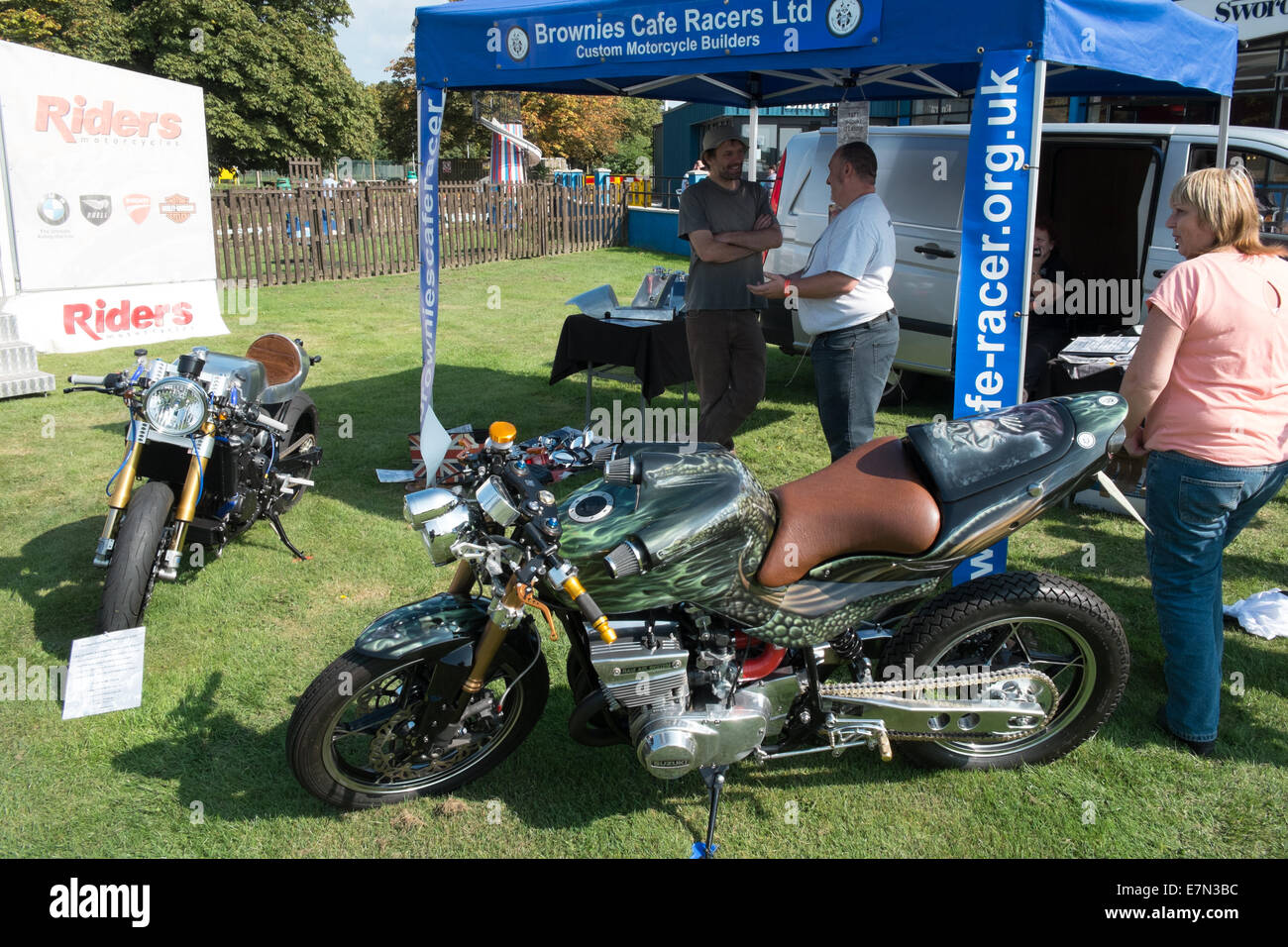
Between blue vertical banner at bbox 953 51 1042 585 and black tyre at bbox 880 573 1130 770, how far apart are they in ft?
2.09

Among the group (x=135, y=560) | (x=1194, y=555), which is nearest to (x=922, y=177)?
(x=1194, y=555)

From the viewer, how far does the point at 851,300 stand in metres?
4.25

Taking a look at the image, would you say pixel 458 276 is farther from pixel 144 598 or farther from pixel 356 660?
pixel 356 660

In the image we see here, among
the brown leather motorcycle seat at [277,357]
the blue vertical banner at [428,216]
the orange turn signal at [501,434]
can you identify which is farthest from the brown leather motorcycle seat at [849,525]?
the brown leather motorcycle seat at [277,357]

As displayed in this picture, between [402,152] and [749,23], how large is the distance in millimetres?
49434

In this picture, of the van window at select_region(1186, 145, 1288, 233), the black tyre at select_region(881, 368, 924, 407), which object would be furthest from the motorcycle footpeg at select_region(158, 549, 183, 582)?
the van window at select_region(1186, 145, 1288, 233)

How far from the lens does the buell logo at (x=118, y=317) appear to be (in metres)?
9.43

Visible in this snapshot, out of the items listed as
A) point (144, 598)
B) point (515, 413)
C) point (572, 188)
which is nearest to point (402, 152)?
point (572, 188)

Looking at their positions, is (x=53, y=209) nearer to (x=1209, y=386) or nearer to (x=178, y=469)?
(x=178, y=469)

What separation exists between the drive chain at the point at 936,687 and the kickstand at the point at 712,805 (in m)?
0.40

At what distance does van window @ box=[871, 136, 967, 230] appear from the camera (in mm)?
6938

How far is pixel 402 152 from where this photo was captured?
4934 cm

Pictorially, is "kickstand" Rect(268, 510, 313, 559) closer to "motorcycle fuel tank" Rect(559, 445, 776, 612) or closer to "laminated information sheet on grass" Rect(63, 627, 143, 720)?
"laminated information sheet on grass" Rect(63, 627, 143, 720)

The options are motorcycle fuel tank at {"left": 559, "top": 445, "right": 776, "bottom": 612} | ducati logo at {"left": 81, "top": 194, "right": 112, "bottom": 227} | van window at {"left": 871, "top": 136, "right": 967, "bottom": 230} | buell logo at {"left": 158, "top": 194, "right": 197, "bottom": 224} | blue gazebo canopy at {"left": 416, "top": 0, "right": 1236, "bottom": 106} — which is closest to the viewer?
motorcycle fuel tank at {"left": 559, "top": 445, "right": 776, "bottom": 612}
